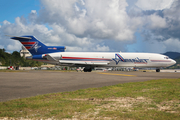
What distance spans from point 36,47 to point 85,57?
39.4 feet

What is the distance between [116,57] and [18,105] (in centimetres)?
3257

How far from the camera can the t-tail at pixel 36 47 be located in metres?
37.2

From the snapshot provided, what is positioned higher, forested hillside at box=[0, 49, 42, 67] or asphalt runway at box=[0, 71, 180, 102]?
forested hillside at box=[0, 49, 42, 67]

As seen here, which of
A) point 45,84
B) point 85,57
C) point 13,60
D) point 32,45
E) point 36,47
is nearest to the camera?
point 45,84

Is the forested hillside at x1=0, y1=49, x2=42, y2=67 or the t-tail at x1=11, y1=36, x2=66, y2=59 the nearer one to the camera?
the t-tail at x1=11, y1=36, x2=66, y2=59

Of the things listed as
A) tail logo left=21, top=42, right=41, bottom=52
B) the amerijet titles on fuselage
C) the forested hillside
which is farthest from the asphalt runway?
the forested hillside

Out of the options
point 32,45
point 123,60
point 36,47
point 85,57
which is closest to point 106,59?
point 123,60

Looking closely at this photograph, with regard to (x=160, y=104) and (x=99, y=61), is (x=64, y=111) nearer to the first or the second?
(x=160, y=104)

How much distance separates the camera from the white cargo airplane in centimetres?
3675

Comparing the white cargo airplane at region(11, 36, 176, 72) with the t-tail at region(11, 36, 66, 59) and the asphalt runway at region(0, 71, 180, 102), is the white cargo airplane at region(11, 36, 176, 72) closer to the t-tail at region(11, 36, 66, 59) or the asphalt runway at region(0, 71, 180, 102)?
the t-tail at region(11, 36, 66, 59)

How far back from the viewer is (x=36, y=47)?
37.8m

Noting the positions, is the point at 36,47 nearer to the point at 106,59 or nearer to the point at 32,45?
the point at 32,45

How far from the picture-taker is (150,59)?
38.3m

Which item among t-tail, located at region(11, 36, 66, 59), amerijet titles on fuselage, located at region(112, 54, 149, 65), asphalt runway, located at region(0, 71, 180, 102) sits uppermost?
t-tail, located at region(11, 36, 66, 59)
